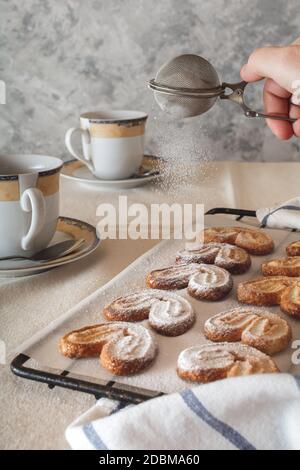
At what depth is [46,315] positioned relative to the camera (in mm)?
522

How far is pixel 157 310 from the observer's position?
49 centimetres

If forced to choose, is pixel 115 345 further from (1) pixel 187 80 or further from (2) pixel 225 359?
(1) pixel 187 80

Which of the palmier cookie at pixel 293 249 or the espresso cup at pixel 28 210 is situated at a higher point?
the espresso cup at pixel 28 210

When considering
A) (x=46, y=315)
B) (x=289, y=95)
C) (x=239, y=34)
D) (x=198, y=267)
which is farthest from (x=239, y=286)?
(x=239, y=34)

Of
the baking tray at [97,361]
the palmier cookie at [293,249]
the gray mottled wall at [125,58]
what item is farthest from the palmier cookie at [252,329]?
the gray mottled wall at [125,58]

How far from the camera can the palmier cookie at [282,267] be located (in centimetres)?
57

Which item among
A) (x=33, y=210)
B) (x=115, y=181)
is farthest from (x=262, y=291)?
(x=115, y=181)

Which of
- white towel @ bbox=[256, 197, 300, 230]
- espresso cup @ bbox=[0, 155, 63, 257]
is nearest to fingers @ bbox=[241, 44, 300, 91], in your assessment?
white towel @ bbox=[256, 197, 300, 230]

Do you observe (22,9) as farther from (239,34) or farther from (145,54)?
(239,34)

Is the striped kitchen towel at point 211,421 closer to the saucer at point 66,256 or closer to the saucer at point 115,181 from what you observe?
the saucer at point 66,256

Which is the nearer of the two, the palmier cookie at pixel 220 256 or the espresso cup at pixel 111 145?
the palmier cookie at pixel 220 256

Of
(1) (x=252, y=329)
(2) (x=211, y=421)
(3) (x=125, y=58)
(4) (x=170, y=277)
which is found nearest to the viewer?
(2) (x=211, y=421)

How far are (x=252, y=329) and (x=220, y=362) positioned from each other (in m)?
0.06

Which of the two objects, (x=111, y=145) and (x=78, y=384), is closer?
(x=78, y=384)
